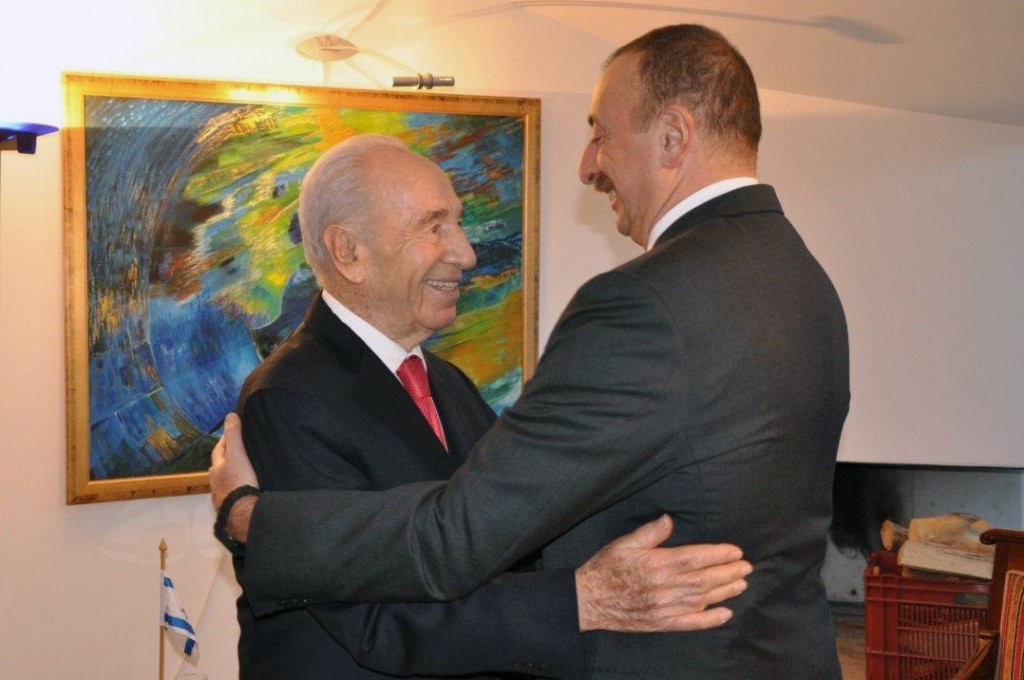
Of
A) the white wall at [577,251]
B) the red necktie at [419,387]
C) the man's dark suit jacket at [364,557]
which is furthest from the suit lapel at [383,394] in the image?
the white wall at [577,251]

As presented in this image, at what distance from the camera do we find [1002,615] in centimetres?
296

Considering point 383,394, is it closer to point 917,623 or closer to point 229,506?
point 229,506

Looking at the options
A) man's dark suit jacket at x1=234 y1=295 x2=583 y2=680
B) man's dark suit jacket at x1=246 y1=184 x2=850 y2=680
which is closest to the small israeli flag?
man's dark suit jacket at x1=234 y1=295 x2=583 y2=680

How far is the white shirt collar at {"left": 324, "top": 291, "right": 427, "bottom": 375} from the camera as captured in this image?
1.99 metres

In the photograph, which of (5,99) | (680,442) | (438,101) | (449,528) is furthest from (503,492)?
(438,101)

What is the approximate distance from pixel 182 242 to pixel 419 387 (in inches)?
73.1

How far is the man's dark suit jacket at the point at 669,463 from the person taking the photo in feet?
4.60

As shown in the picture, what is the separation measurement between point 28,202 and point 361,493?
2302mm

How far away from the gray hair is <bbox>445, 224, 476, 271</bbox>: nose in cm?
17

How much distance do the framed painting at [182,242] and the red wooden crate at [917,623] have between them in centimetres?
181

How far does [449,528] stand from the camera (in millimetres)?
1458

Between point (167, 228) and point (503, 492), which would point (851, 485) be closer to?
point (167, 228)

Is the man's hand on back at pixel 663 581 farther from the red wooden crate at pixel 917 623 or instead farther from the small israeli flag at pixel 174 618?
the red wooden crate at pixel 917 623

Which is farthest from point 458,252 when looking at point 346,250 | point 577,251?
point 577,251
